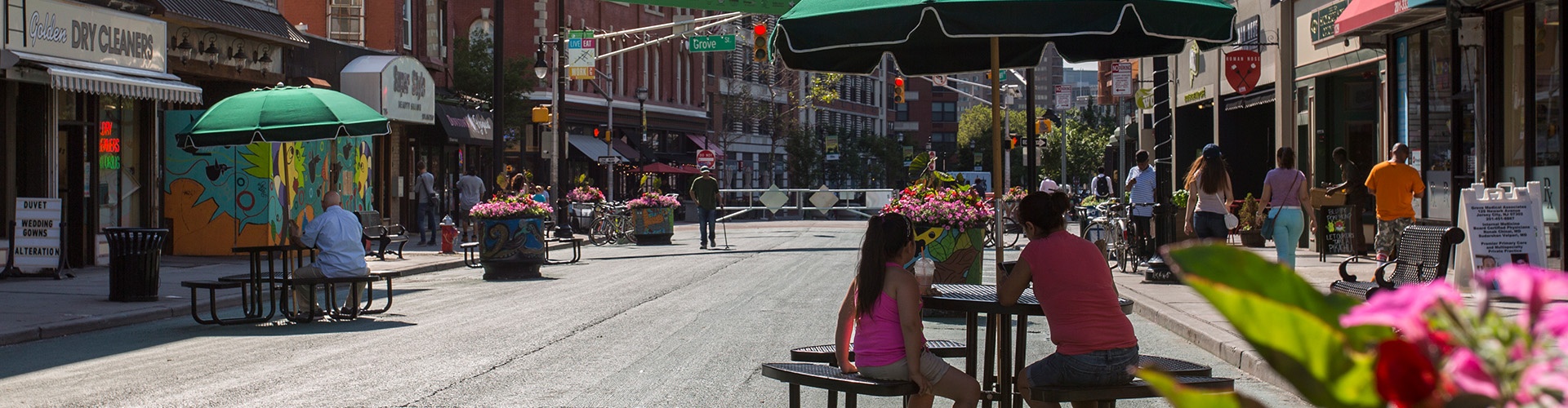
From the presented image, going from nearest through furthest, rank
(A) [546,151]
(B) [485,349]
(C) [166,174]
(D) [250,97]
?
(B) [485,349], (D) [250,97], (C) [166,174], (A) [546,151]

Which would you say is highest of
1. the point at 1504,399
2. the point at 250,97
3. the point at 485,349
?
the point at 250,97

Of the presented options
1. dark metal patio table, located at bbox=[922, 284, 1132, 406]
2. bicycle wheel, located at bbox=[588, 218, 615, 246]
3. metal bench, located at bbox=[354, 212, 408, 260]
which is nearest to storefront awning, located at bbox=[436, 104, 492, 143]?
bicycle wheel, located at bbox=[588, 218, 615, 246]

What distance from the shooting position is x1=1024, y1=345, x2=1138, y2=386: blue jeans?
582cm

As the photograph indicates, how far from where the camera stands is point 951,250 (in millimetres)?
12906

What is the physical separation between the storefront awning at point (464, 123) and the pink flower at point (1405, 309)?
33380 millimetres

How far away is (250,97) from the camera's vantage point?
15484mm

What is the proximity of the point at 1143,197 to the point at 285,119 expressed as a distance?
10.2 meters

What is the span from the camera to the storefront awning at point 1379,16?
14.5 m

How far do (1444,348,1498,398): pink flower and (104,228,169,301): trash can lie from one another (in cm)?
1474

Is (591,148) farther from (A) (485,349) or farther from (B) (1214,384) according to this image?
(B) (1214,384)

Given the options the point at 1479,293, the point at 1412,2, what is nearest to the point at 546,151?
the point at 1412,2

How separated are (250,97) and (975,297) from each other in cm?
1096

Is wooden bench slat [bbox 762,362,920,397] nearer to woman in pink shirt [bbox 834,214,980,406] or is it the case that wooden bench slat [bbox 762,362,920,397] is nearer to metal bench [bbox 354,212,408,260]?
woman in pink shirt [bbox 834,214,980,406]

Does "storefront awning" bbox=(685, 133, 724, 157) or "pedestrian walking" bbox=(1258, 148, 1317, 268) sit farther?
"storefront awning" bbox=(685, 133, 724, 157)
